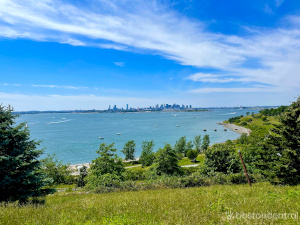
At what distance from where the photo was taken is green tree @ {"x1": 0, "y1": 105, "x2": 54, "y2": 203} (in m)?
10.1

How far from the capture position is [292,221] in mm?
4266

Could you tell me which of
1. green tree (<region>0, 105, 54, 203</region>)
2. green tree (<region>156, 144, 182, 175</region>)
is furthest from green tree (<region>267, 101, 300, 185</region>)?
green tree (<region>0, 105, 54, 203</region>)

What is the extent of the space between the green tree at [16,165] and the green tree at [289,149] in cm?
1579

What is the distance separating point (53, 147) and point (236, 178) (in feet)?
274

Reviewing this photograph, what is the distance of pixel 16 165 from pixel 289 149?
17.6 meters

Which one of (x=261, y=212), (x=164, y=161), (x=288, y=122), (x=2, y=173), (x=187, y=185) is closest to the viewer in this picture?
(x=261, y=212)

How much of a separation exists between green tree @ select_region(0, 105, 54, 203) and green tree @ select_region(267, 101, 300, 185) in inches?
622

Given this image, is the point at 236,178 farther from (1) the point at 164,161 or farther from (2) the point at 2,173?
(2) the point at 2,173

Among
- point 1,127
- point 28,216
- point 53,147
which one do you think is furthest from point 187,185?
point 53,147

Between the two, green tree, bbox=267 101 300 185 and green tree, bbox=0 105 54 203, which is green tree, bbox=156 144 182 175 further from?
green tree, bbox=0 105 54 203

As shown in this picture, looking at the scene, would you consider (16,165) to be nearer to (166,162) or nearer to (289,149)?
(166,162)

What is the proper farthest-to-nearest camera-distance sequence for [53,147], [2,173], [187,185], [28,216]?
1. [53,147]
2. [187,185]
3. [2,173]
4. [28,216]

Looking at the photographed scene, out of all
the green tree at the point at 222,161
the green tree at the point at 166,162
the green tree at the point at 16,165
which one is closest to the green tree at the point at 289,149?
the green tree at the point at 222,161

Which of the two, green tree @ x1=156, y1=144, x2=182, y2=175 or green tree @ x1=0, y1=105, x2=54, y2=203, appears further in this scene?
green tree @ x1=156, y1=144, x2=182, y2=175
